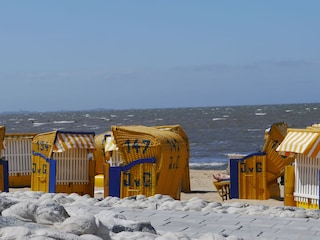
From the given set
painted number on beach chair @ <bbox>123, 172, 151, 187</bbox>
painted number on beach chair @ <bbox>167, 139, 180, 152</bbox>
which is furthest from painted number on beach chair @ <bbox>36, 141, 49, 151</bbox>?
painted number on beach chair @ <bbox>167, 139, 180, 152</bbox>

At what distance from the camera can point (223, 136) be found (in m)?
56.2

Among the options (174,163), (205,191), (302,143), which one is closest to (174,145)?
(174,163)

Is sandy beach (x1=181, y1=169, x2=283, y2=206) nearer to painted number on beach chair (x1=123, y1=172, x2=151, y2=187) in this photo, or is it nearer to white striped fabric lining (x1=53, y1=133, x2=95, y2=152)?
painted number on beach chair (x1=123, y1=172, x2=151, y2=187)

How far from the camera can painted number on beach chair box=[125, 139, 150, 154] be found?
45.0ft

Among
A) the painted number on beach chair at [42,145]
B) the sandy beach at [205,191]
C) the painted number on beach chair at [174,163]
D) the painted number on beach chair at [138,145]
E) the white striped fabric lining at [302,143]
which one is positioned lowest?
the sandy beach at [205,191]

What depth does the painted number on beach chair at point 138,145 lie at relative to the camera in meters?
13.7

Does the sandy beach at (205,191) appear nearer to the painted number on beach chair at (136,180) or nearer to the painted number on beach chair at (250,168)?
the painted number on beach chair at (250,168)

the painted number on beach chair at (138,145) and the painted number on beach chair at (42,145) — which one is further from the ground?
the painted number on beach chair at (138,145)

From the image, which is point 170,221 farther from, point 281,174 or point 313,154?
point 281,174

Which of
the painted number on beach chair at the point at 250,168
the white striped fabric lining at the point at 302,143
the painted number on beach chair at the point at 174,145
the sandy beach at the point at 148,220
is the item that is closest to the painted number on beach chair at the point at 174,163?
the painted number on beach chair at the point at 174,145

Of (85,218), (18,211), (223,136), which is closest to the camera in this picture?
(85,218)

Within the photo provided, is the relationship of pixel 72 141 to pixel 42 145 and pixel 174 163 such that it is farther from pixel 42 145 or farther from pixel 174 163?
pixel 174 163

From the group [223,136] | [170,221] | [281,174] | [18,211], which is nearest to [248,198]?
[281,174]

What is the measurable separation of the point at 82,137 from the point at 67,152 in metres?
0.47
